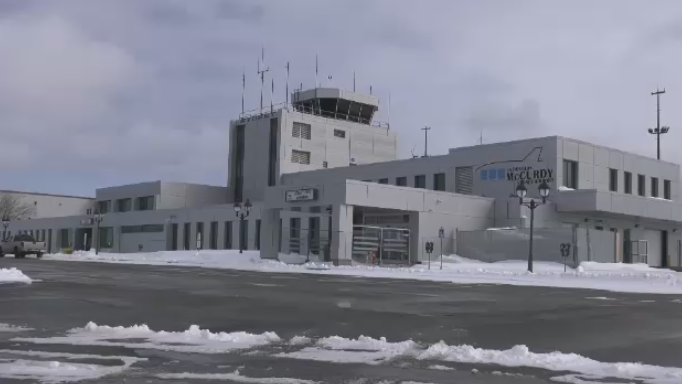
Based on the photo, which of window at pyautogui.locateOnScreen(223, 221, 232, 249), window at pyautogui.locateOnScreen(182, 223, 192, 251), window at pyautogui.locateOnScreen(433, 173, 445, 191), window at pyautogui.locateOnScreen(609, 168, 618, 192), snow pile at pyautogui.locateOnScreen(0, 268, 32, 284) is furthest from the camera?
window at pyautogui.locateOnScreen(182, 223, 192, 251)

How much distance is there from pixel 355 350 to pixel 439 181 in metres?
53.7

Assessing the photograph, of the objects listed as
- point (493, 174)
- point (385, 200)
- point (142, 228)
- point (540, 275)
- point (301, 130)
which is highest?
point (301, 130)

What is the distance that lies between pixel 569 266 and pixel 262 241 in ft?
68.3

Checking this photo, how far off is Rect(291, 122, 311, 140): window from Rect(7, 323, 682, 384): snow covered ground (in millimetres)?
69290

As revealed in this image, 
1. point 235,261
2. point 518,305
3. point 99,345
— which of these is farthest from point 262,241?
point 99,345

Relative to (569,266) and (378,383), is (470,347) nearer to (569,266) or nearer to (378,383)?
(378,383)

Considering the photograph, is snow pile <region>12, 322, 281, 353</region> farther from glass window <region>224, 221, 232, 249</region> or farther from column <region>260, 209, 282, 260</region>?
glass window <region>224, 221, 232, 249</region>

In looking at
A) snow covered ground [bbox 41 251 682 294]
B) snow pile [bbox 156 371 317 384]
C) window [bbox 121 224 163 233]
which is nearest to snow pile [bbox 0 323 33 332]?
snow pile [bbox 156 371 317 384]

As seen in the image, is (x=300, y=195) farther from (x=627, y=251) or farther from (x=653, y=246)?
(x=653, y=246)

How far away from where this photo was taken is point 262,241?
52.7m

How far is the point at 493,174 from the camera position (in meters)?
59.5

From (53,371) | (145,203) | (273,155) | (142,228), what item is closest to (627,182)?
(273,155)

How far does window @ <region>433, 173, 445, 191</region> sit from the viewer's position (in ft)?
207

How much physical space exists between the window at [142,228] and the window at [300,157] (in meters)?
15.8
